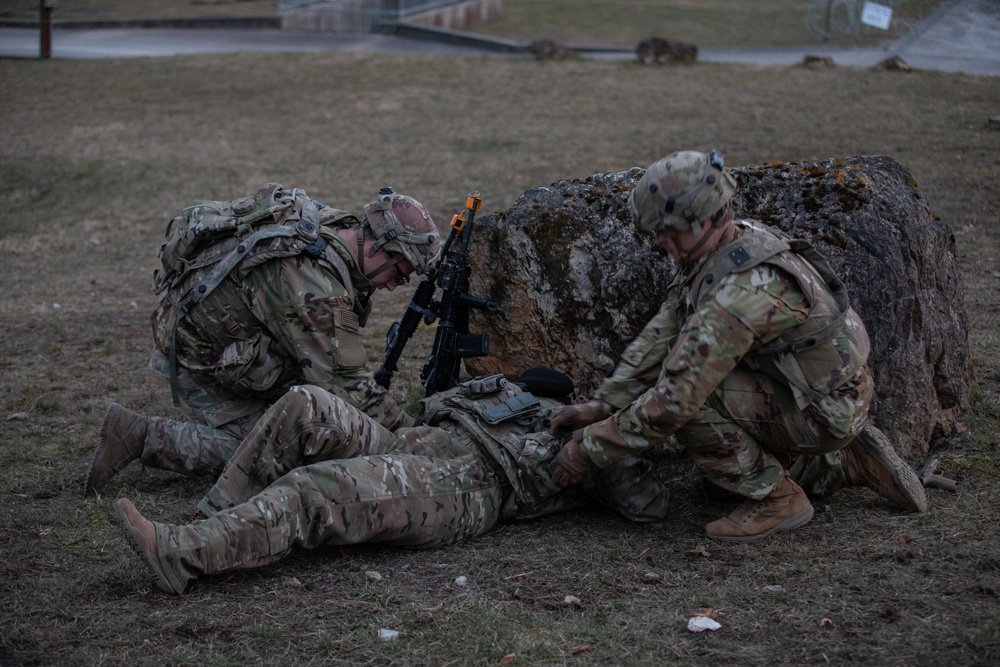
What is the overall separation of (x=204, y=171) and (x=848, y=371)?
10308mm

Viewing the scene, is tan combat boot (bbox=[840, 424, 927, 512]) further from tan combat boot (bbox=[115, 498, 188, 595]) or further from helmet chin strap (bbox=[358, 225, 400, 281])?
tan combat boot (bbox=[115, 498, 188, 595])

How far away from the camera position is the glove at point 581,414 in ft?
14.9

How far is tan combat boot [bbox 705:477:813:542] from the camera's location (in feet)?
14.5

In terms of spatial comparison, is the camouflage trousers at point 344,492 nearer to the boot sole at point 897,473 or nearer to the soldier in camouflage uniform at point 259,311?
the soldier in camouflage uniform at point 259,311

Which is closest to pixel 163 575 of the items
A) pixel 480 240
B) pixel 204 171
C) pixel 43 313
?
pixel 480 240

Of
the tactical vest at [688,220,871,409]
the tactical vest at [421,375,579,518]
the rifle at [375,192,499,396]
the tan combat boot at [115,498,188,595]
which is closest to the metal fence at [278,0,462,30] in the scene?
the rifle at [375,192,499,396]

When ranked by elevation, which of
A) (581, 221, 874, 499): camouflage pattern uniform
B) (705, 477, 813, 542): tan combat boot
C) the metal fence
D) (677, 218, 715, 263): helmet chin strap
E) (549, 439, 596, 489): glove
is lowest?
(705, 477, 813, 542): tan combat boot

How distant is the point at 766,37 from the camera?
73.3 feet

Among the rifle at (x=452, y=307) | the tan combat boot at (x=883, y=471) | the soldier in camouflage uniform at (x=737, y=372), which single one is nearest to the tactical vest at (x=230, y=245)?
the rifle at (x=452, y=307)

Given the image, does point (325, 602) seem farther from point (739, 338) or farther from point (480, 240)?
point (480, 240)

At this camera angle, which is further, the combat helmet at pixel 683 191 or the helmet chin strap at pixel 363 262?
the helmet chin strap at pixel 363 262

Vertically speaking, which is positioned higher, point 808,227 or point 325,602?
point 808,227

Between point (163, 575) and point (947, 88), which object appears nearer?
point (163, 575)

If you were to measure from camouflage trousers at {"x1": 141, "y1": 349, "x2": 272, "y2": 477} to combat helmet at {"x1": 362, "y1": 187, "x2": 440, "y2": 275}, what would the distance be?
1087mm
